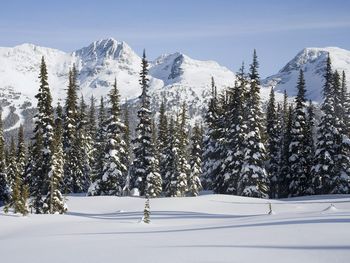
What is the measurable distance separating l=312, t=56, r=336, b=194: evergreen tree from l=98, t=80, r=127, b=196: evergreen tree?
65.9ft

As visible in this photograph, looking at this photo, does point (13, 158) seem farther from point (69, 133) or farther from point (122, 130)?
point (122, 130)

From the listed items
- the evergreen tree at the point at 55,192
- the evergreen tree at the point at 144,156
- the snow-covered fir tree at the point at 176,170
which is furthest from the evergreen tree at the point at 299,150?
the evergreen tree at the point at 55,192

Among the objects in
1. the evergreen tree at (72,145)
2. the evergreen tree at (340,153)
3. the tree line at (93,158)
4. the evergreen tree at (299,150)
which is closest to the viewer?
the tree line at (93,158)

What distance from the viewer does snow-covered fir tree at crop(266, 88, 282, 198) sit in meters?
54.8

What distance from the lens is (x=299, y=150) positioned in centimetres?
4916

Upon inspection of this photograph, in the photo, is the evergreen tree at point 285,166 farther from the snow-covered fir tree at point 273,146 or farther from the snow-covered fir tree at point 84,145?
the snow-covered fir tree at point 84,145

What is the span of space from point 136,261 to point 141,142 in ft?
120

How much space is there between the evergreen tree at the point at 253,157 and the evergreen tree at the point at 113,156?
12142 millimetres

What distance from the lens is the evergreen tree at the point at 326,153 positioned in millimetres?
45906

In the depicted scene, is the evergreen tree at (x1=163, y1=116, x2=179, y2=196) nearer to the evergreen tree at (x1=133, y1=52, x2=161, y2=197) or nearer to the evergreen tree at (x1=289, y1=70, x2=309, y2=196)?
the evergreen tree at (x1=133, y1=52, x2=161, y2=197)

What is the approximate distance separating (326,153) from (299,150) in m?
3.80

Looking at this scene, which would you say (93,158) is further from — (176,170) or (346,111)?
(346,111)

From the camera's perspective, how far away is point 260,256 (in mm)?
9461

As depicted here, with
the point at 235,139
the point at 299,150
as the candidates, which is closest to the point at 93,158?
the point at 235,139
